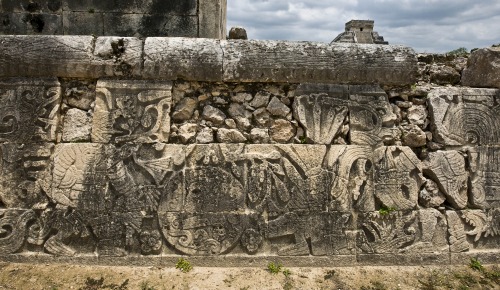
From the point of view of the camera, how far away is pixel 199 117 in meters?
3.87

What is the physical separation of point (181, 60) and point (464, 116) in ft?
9.65

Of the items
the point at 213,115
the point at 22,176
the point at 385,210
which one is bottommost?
the point at 385,210

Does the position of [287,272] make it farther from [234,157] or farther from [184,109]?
[184,109]

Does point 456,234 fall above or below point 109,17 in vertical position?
below

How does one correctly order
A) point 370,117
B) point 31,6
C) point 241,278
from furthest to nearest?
point 31,6, point 370,117, point 241,278

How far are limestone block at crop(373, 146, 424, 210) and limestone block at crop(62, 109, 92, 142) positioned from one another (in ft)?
9.37

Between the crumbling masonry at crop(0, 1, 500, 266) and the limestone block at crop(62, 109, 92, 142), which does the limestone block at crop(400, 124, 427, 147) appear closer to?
the crumbling masonry at crop(0, 1, 500, 266)

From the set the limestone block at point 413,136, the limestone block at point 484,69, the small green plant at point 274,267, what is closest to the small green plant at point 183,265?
the small green plant at point 274,267

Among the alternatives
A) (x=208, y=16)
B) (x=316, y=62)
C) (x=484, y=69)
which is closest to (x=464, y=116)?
(x=484, y=69)

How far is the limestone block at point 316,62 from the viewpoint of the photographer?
3.76 metres

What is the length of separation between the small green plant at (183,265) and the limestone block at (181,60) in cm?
176

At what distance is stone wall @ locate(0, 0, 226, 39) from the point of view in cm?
459

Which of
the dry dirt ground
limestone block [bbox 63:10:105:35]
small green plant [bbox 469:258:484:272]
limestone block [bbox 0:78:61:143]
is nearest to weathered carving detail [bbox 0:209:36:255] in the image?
the dry dirt ground

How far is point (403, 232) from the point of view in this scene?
12.6 feet
